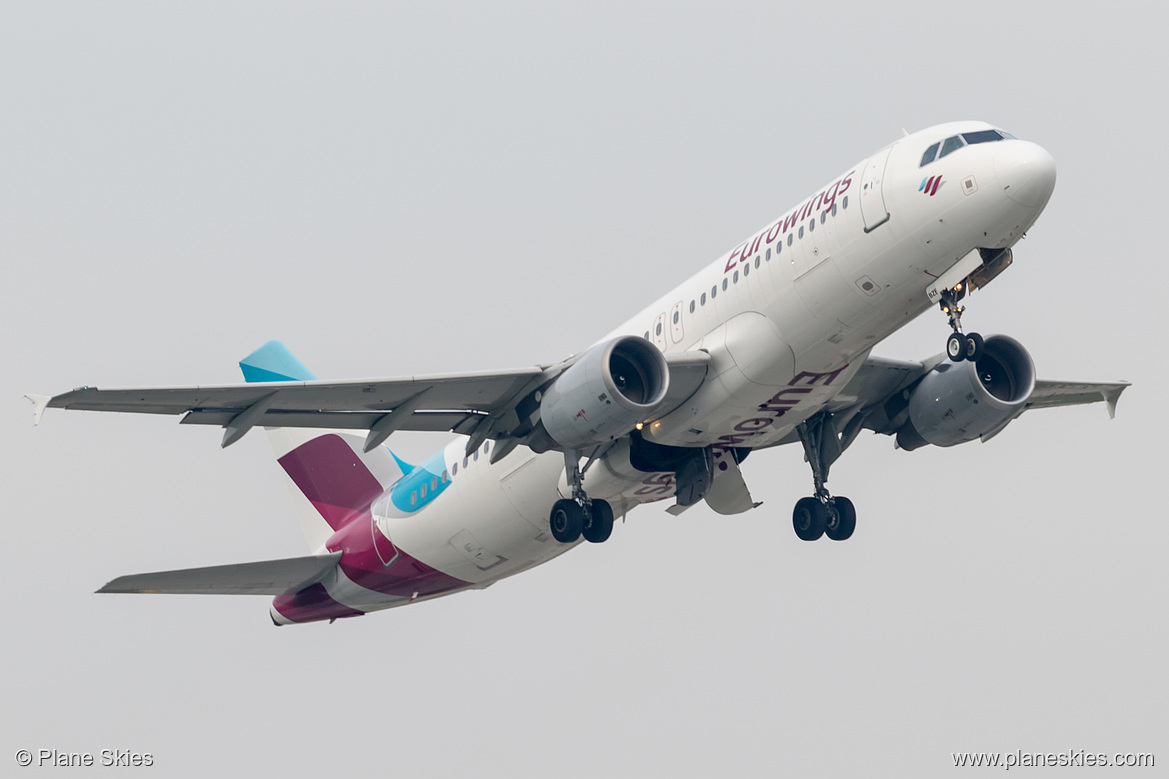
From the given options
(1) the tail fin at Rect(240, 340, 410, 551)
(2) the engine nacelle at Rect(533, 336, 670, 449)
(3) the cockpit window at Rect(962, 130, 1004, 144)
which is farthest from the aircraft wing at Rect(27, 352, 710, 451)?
(1) the tail fin at Rect(240, 340, 410, 551)

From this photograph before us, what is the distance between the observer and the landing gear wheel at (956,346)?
25938mm

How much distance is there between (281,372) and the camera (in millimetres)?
39094

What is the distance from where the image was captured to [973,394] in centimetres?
3073

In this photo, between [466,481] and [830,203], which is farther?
[466,481]

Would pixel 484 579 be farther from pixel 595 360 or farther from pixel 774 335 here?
pixel 774 335

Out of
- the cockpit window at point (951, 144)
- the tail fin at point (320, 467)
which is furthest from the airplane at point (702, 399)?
the tail fin at point (320, 467)

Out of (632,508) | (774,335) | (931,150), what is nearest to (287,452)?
(632,508)

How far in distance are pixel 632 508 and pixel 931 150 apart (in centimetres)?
1078

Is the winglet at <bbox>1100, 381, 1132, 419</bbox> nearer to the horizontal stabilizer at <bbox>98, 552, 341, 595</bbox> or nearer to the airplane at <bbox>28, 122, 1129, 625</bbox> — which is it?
the airplane at <bbox>28, 122, 1129, 625</bbox>

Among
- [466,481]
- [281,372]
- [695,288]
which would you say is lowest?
[466,481]

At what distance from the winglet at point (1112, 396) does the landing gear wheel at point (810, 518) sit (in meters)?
7.62

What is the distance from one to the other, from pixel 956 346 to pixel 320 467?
18.1m

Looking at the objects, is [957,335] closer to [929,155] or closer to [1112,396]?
[929,155]

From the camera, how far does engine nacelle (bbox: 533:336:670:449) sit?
2711 centimetres
